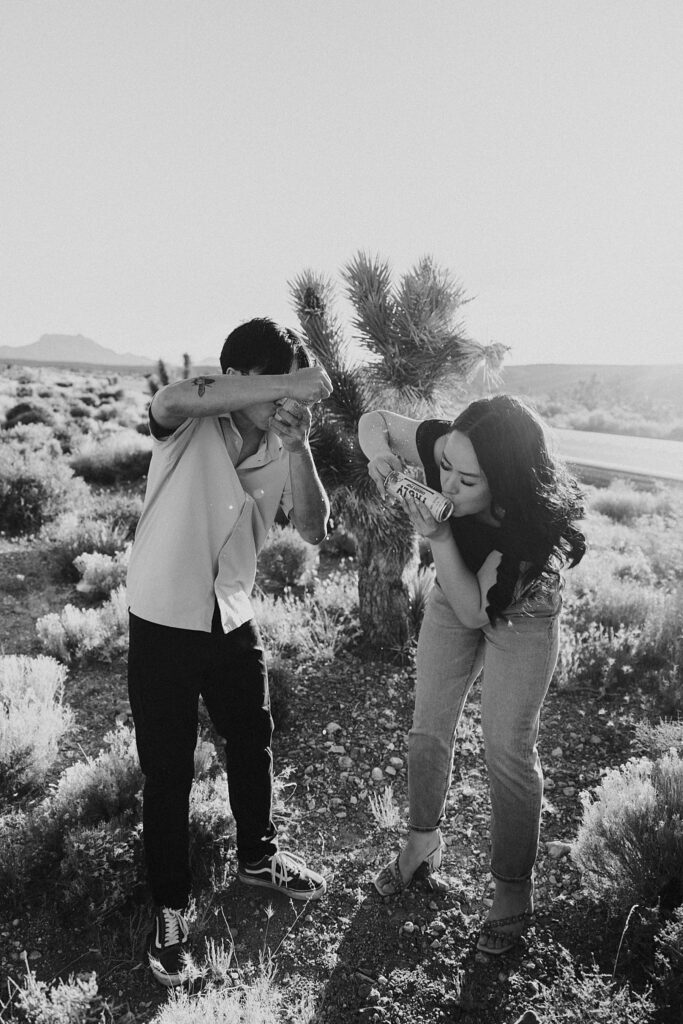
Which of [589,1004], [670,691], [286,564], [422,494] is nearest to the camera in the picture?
[589,1004]

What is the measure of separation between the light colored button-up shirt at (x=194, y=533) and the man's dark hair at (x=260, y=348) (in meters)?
0.23

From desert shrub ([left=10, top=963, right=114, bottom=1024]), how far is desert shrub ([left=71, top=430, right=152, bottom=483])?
980cm

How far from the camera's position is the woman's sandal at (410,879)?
114 inches

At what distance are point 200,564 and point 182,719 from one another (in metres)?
0.57

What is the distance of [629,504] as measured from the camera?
11242mm

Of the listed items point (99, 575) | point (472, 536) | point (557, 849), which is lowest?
point (557, 849)

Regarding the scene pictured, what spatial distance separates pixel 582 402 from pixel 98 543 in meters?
39.2

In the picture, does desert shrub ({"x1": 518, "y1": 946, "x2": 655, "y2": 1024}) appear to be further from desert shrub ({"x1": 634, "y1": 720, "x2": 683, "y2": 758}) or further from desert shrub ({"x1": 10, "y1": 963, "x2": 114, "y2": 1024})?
desert shrub ({"x1": 634, "y1": 720, "x2": 683, "y2": 758})

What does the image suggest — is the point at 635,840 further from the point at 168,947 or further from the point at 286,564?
the point at 286,564

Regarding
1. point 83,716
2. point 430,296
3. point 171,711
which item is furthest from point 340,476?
point 171,711

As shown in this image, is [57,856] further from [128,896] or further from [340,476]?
[340,476]

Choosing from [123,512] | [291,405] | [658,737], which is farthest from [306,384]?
[123,512]

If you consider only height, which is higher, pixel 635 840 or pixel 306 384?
pixel 306 384

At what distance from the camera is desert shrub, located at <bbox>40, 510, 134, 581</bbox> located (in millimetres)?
7180
